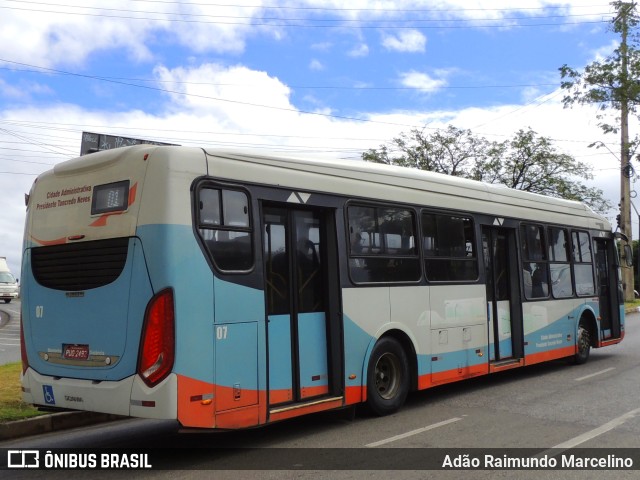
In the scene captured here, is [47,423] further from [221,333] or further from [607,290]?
[607,290]

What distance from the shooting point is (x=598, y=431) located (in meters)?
7.67

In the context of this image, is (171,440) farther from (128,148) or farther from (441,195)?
(441,195)

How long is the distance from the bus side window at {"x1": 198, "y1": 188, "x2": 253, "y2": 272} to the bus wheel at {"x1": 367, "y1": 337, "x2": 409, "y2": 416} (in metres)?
2.43

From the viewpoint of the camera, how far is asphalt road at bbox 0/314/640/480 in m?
6.24

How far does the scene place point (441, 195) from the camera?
9977 millimetres

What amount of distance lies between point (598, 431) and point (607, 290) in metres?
7.96

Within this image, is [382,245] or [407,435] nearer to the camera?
[407,435]

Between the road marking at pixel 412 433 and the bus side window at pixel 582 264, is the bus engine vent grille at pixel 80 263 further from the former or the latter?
the bus side window at pixel 582 264

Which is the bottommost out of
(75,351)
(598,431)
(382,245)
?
(598,431)

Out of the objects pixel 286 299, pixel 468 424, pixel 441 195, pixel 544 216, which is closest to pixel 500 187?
pixel 544 216

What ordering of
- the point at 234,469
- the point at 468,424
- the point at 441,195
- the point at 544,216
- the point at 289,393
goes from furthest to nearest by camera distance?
1. the point at 544,216
2. the point at 441,195
3. the point at 468,424
4. the point at 289,393
5. the point at 234,469

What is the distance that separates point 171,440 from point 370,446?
230cm

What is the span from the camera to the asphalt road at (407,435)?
624 cm

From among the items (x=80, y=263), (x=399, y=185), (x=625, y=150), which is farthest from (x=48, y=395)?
(x=625, y=150)
